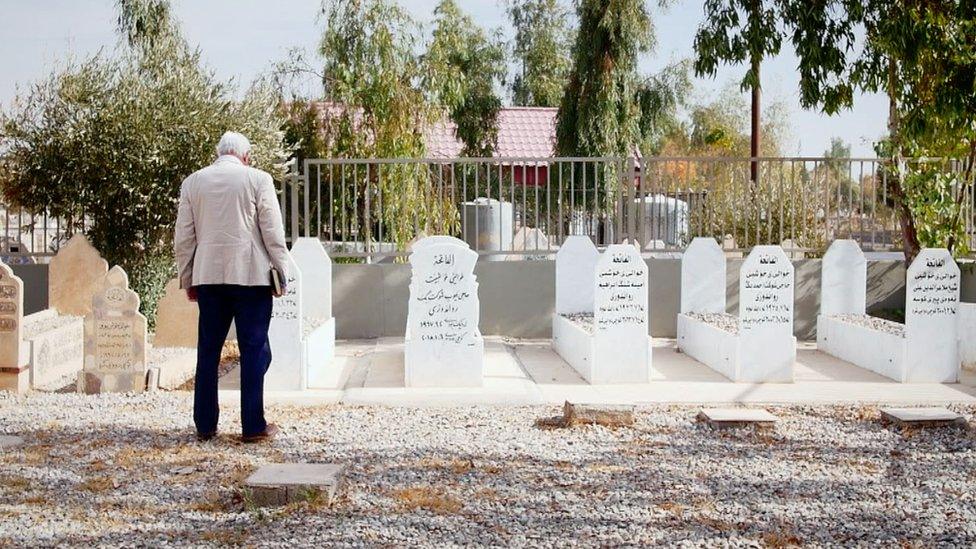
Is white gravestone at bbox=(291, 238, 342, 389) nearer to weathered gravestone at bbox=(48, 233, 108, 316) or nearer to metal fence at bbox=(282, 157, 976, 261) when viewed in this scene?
metal fence at bbox=(282, 157, 976, 261)

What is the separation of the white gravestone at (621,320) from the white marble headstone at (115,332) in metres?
3.81

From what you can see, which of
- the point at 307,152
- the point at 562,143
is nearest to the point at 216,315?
the point at 307,152

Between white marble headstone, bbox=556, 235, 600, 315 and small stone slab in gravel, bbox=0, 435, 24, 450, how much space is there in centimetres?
666

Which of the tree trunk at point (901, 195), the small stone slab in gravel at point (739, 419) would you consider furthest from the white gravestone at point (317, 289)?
the tree trunk at point (901, 195)

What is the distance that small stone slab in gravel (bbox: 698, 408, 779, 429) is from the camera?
8.25 meters

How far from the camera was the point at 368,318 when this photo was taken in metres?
14.6

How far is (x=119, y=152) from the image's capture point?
13.9 metres

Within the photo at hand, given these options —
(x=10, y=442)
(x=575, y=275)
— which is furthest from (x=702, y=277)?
(x=10, y=442)

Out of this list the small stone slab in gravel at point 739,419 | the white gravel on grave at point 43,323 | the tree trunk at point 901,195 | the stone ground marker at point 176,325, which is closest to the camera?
the small stone slab in gravel at point 739,419

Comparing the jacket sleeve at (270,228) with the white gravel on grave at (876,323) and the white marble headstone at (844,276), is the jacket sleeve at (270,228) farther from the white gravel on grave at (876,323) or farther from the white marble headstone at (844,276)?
the white marble headstone at (844,276)

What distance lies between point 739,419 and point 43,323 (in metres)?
7.55

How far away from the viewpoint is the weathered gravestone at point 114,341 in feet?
31.7

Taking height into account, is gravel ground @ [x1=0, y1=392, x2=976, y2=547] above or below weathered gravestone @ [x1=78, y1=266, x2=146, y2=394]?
below

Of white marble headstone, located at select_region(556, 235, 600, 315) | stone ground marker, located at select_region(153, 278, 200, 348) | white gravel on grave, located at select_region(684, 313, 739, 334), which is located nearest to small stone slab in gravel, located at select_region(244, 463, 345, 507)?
white gravel on grave, located at select_region(684, 313, 739, 334)
